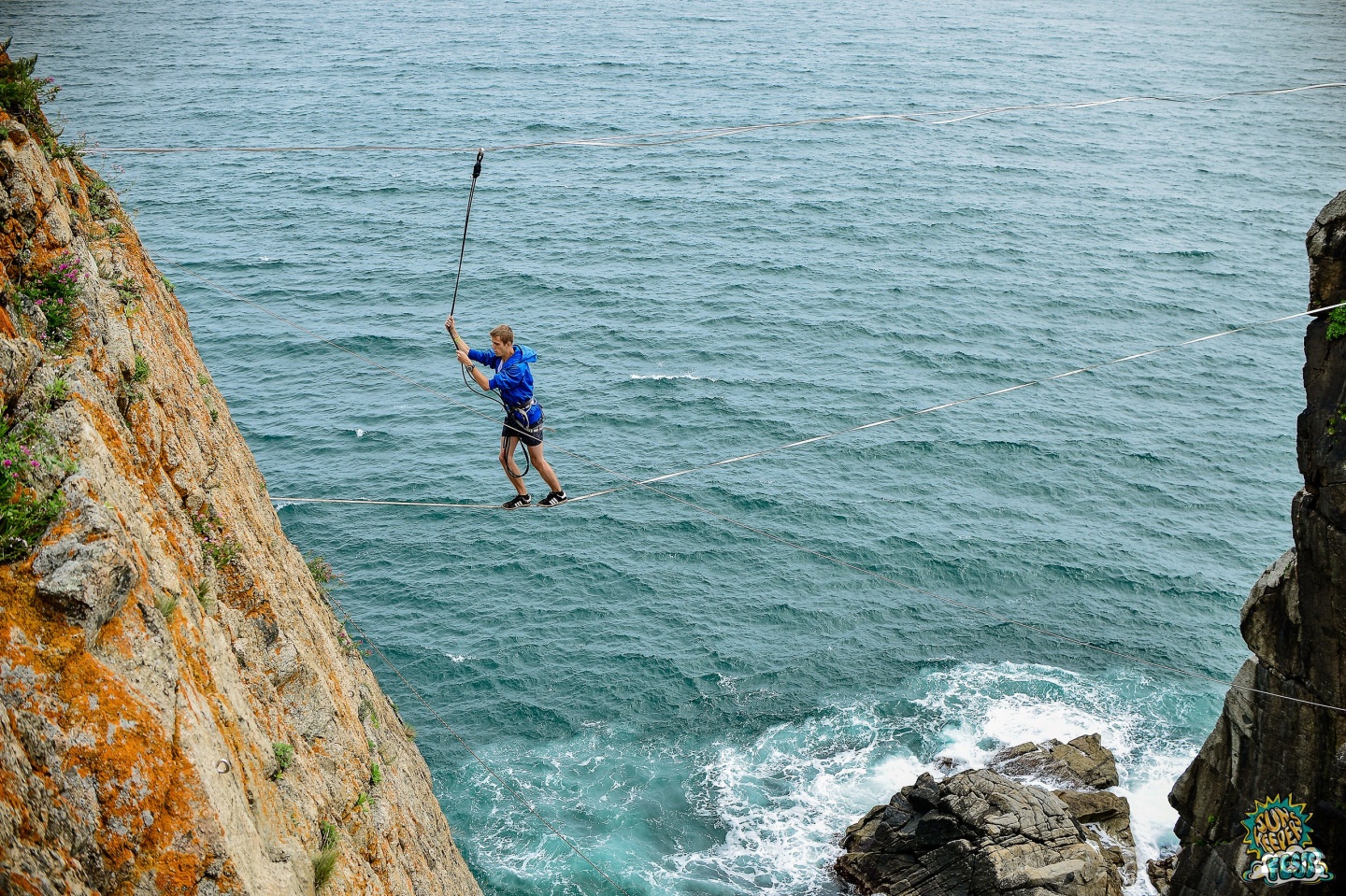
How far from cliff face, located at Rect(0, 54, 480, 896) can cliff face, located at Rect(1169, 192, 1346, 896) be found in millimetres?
16768

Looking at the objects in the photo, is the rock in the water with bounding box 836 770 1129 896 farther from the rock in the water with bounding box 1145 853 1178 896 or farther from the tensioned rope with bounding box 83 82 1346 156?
the tensioned rope with bounding box 83 82 1346 156

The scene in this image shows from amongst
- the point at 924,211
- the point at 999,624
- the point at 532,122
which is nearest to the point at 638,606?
the point at 999,624

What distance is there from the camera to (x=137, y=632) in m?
7.78

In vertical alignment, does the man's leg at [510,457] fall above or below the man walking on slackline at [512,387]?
below

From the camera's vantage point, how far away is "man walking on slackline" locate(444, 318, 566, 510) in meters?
15.5

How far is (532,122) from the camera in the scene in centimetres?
7819

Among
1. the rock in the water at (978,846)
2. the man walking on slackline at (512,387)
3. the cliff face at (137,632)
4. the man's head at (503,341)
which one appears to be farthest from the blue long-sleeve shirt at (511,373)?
the rock in the water at (978,846)

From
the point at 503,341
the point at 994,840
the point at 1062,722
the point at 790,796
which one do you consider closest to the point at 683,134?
the point at 1062,722

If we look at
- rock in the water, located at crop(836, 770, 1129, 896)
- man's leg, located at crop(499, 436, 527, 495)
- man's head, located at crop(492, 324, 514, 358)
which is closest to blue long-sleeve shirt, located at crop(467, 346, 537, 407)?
man's head, located at crop(492, 324, 514, 358)

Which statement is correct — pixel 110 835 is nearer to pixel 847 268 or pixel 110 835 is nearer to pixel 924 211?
pixel 847 268

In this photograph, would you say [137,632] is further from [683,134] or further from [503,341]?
[683,134]

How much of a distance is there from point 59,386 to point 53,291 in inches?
79.1

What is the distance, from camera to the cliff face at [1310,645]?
1867 centimetres

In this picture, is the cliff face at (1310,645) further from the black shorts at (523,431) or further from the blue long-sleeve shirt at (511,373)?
the blue long-sleeve shirt at (511,373)
